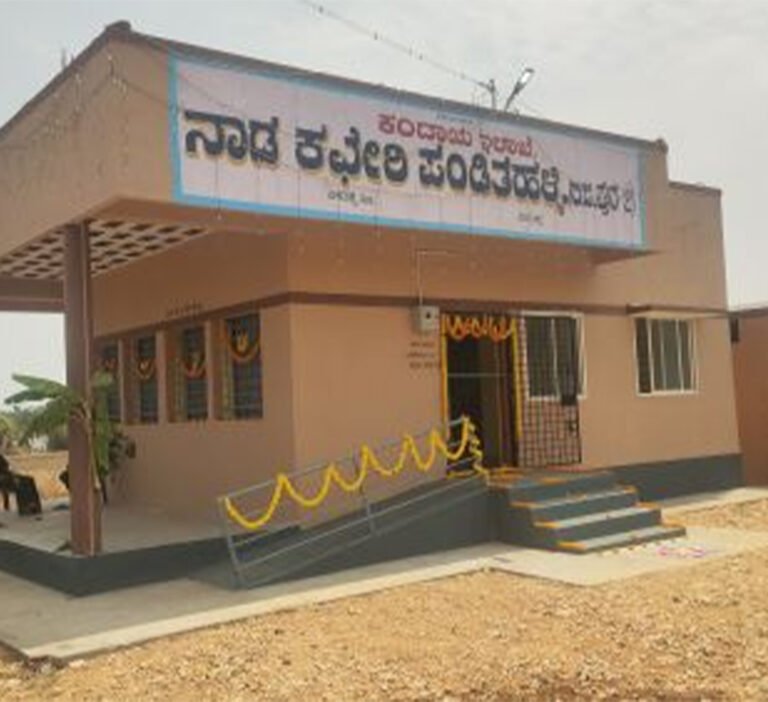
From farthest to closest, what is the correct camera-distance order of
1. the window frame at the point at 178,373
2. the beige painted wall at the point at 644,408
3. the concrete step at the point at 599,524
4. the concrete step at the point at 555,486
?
1. the beige painted wall at the point at 644,408
2. the window frame at the point at 178,373
3. the concrete step at the point at 555,486
4. the concrete step at the point at 599,524

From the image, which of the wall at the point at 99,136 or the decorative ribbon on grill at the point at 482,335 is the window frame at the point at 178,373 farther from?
the decorative ribbon on grill at the point at 482,335

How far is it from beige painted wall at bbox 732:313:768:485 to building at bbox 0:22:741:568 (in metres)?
3.06

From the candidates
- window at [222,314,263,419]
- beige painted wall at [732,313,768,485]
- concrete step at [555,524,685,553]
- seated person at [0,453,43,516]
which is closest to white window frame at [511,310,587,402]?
concrete step at [555,524,685,553]

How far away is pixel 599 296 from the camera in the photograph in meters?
16.0

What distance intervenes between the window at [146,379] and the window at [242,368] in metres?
2.22

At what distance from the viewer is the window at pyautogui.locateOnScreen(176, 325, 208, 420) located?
46.9 feet

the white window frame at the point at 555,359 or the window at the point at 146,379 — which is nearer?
the white window frame at the point at 555,359

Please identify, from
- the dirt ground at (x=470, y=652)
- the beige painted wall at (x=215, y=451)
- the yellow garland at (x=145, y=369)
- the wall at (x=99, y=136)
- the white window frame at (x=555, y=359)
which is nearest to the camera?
the dirt ground at (x=470, y=652)

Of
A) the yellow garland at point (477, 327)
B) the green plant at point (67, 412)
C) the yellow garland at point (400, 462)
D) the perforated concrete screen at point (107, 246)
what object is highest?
the perforated concrete screen at point (107, 246)

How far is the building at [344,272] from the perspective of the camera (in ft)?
35.2

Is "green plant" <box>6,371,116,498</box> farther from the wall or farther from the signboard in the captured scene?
the signboard

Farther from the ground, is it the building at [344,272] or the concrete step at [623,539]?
the building at [344,272]

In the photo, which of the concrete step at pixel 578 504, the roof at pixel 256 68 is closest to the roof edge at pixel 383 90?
the roof at pixel 256 68

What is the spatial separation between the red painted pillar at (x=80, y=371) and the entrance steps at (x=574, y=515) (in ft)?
15.7
